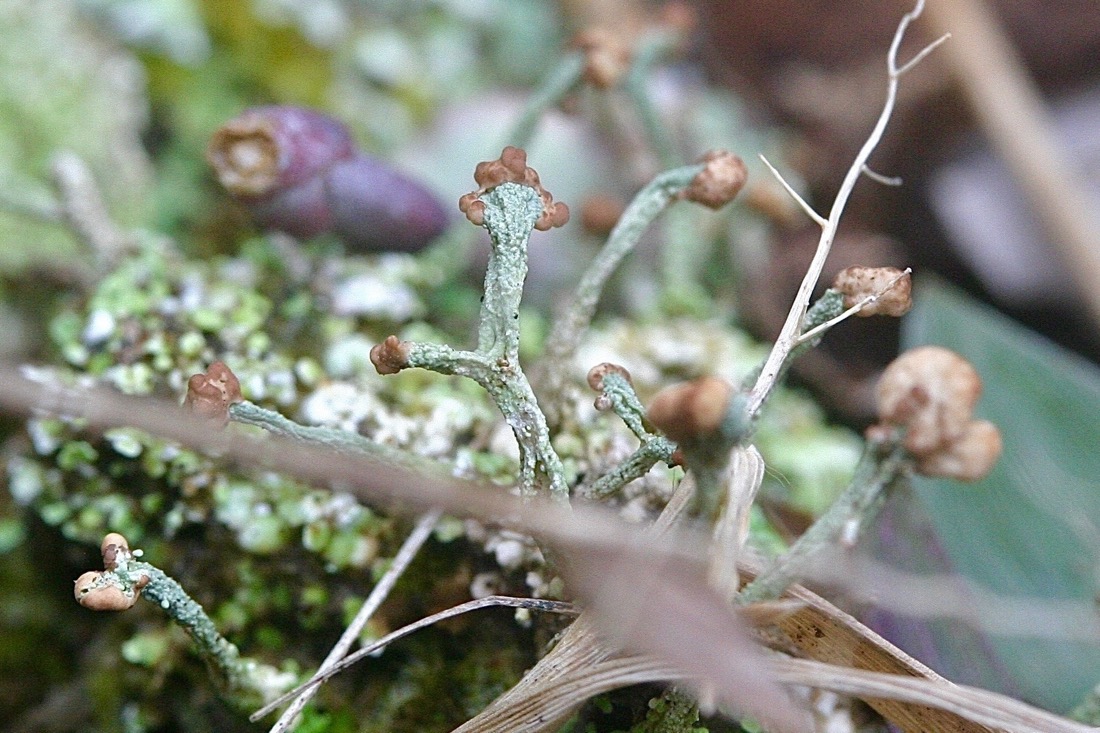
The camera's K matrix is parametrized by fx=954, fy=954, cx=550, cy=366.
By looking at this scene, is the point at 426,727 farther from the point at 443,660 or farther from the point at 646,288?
the point at 646,288

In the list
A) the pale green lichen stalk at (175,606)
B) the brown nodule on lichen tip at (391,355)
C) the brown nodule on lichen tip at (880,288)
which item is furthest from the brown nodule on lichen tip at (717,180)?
the pale green lichen stalk at (175,606)

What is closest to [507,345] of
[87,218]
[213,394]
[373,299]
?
[213,394]

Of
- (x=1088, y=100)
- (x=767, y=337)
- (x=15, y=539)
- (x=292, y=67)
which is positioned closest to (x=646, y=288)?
(x=767, y=337)

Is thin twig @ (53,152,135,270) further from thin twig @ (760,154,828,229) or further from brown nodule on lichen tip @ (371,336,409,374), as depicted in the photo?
thin twig @ (760,154,828,229)

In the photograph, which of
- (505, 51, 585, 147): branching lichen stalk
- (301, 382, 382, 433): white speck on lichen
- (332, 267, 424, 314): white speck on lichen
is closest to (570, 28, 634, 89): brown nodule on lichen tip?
(505, 51, 585, 147): branching lichen stalk

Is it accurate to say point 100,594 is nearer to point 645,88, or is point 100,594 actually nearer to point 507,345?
point 507,345

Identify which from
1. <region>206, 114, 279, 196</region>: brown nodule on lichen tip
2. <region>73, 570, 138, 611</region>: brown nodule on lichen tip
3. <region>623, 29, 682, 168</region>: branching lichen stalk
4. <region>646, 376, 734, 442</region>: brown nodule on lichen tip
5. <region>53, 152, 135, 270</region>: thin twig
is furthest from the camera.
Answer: <region>623, 29, 682, 168</region>: branching lichen stalk
